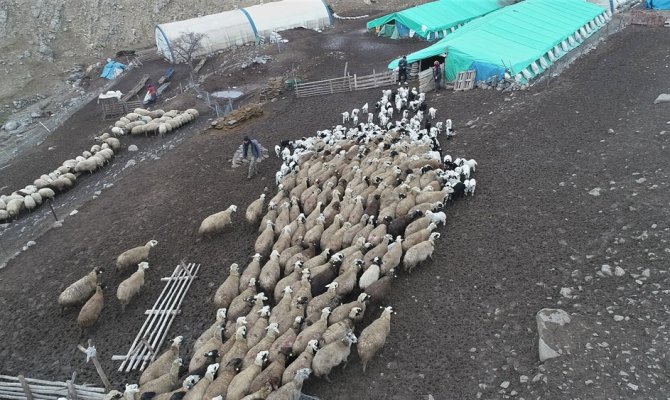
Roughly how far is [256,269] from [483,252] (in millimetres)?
5657

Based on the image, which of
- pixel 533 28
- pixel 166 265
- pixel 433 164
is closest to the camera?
pixel 166 265

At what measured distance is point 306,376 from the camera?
27.8 ft

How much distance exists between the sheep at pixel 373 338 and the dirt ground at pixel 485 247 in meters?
0.30

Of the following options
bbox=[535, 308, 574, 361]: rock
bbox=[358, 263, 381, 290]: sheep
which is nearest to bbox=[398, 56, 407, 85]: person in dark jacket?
bbox=[358, 263, 381, 290]: sheep

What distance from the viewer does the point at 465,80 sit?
21.6 metres

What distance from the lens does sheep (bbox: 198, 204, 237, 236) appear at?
13.7 meters

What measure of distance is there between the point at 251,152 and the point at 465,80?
429 inches

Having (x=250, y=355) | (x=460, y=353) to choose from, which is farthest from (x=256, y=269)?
(x=460, y=353)

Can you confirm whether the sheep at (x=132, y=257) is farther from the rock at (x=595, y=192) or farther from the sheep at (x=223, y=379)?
the rock at (x=595, y=192)

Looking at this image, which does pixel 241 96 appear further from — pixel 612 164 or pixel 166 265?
pixel 612 164

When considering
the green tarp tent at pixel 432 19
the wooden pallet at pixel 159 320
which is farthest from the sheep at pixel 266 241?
the green tarp tent at pixel 432 19

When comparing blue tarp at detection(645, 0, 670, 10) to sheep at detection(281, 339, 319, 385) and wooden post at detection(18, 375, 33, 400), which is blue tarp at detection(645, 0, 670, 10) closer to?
sheep at detection(281, 339, 319, 385)

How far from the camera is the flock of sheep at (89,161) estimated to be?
58.2 ft

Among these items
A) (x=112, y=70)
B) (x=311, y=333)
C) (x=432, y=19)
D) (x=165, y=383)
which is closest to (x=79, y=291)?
(x=165, y=383)
